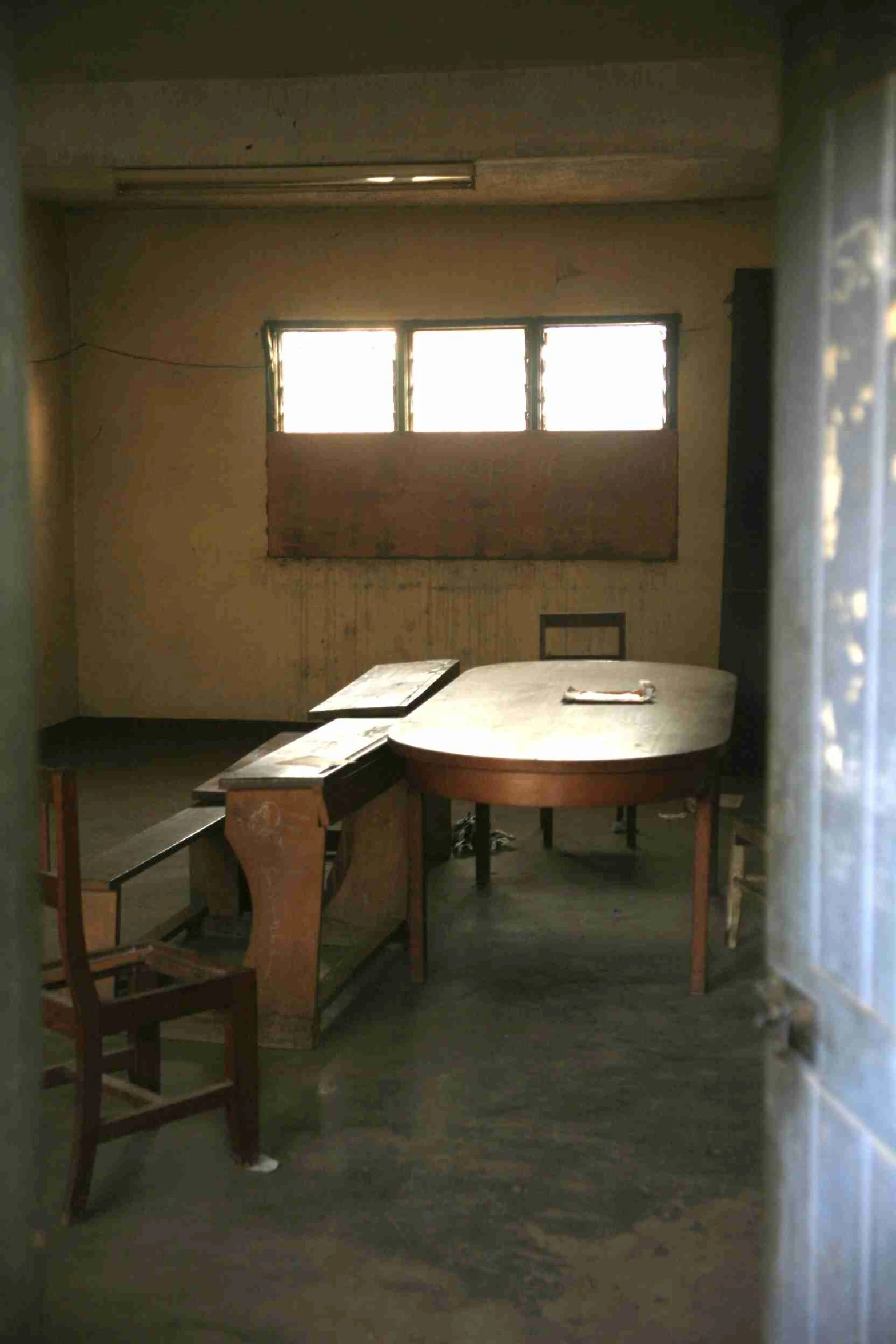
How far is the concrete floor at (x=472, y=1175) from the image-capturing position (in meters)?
2.24

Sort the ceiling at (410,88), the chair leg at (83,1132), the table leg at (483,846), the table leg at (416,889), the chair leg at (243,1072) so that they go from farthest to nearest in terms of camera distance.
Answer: the table leg at (483,846)
the table leg at (416,889)
the ceiling at (410,88)
the chair leg at (243,1072)
the chair leg at (83,1132)

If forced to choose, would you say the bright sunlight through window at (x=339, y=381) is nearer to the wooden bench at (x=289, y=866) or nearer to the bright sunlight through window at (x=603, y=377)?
the bright sunlight through window at (x=603, y=377)

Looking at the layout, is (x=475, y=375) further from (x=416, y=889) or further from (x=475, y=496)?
(x=416, y=889)

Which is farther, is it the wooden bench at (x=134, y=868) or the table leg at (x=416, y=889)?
the table leg at (x=416, y=889)

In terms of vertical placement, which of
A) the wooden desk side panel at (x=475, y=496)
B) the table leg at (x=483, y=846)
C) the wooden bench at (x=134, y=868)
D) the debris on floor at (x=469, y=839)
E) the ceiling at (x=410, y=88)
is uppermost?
the ceiling at (x=410, y=88)

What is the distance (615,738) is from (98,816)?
3121 millimetres

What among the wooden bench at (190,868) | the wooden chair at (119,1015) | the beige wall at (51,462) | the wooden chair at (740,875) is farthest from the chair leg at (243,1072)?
the beige wall at (51,462)

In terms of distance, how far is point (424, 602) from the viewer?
8.08 meters

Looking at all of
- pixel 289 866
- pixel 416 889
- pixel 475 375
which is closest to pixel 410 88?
pixel 475 375

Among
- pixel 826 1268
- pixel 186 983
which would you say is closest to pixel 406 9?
pixel 186 983

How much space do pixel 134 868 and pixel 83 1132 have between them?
1.01 meters

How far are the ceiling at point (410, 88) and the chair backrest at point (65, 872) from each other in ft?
5.52

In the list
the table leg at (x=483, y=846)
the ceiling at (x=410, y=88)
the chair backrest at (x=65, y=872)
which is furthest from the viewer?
the table leg at (x=483, y=846)

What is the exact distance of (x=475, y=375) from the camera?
7992mm
